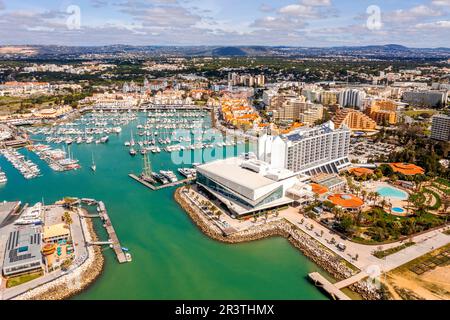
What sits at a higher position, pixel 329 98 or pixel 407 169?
pixel 329 98

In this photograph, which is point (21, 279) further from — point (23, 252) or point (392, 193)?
point (392, 193)

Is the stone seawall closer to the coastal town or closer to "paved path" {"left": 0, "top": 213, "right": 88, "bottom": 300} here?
the coastal town

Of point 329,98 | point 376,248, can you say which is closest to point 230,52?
point 329,98

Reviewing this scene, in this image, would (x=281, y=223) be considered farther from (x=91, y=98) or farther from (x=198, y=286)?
(x=91, y=98)

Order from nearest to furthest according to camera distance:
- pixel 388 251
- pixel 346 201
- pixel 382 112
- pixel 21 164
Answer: pixel 388 251 → pixel 346 201 → pixel 21 164 → pixel 382 112

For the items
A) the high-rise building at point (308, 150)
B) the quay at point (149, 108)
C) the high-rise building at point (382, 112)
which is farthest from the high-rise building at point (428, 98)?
the high-rise building at point (308, 150)

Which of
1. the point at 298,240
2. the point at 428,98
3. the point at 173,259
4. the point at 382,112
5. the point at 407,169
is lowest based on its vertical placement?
the point at 173,259

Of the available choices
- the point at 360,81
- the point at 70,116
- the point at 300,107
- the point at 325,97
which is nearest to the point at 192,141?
the point at 300,107
